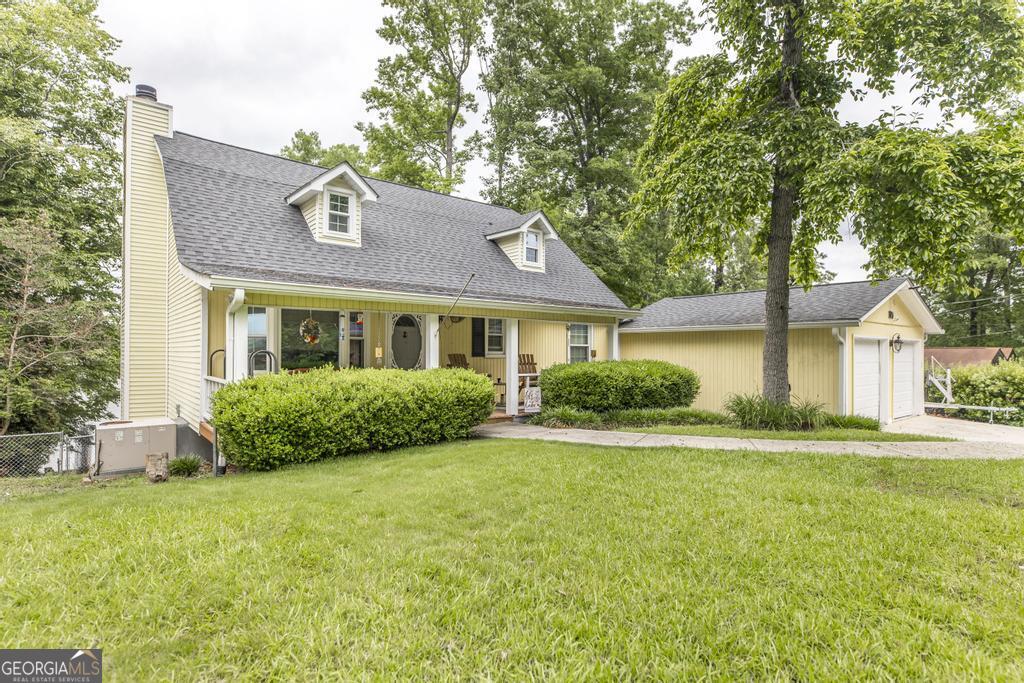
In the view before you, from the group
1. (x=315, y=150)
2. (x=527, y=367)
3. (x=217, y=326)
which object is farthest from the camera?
(x=315, y=150)

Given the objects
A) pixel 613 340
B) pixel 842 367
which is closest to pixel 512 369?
pixel 613 340

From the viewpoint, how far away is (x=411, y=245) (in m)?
11.4

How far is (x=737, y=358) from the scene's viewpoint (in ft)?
43.0

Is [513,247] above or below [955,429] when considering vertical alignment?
above

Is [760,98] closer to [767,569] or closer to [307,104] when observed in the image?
[767,569]

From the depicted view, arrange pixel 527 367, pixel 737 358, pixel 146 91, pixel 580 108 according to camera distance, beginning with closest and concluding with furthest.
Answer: pixel 146 91 → pixel 527 367 → pixel 737 358 → pixel 580 108

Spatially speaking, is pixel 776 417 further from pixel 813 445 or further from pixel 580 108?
pixel 580 108

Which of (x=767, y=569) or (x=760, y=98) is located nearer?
(x=767, y=569)

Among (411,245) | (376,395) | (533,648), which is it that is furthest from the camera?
(411,245)

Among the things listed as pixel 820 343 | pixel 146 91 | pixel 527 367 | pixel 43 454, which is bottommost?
pixel 43 454

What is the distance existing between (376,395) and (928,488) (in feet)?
23.1

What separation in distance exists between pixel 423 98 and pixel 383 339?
1507cm

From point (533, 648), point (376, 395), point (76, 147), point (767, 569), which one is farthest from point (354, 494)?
point (76, 147)

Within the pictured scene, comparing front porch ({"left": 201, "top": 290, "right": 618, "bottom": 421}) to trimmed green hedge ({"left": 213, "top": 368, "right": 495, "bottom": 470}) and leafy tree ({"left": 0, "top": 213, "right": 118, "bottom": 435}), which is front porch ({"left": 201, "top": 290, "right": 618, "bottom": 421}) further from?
leafy tree ({"left": 0, "top": 213, "right": 118, "bottom": 435})
